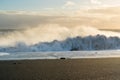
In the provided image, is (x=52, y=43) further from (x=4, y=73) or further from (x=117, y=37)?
(x=4, y=73)

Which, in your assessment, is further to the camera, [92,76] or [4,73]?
[4,73]

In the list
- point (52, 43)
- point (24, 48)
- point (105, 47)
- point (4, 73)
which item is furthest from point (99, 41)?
point (4, 73)

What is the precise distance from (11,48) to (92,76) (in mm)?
49832

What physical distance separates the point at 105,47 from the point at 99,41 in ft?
10.0

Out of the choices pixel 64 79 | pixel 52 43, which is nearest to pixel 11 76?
pixel 64 79

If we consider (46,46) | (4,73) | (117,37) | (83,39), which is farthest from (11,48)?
(4,73)

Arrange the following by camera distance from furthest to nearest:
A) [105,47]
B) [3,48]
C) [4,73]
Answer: [105,47]
[3,48]
[4,73]

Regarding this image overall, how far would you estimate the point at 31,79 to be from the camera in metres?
29.5

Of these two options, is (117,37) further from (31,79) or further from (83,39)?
(31,79)

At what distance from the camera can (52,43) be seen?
8681 centimetres

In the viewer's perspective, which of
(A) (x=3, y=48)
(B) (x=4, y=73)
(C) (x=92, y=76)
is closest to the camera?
(C) (x=92, y=76)

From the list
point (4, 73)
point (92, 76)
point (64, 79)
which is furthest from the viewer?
point (4, 73)

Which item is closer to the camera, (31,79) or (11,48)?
(31,79)

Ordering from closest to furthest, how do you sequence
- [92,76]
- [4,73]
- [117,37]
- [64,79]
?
[64,79] < [92,76] < [4,73] < [117,37]
